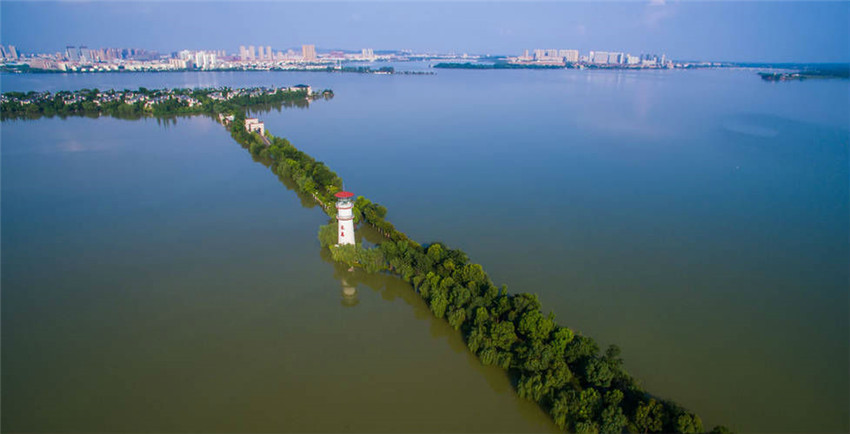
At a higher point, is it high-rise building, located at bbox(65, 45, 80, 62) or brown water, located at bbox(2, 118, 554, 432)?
high-rise building, located at bbox(65, 45, 80, 62)

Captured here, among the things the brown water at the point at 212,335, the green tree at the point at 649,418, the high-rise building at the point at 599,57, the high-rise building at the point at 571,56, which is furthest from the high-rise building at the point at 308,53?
the green tree at the point at 649,418

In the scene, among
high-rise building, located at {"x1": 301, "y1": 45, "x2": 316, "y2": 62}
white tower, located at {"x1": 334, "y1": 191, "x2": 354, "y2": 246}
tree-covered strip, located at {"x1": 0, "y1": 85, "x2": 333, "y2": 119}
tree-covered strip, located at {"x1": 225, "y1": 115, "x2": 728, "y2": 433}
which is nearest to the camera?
tree-covered strip, located at {"x1": 225, "y1": 115, "x2": 728, "y2": 433}

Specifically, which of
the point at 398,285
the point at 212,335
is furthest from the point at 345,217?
the point at 212,335

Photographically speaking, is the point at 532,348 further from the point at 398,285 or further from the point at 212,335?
the point at 212,335

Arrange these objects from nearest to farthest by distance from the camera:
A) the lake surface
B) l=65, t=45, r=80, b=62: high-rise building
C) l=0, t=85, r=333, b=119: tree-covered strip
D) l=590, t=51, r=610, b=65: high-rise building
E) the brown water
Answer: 1. the brown water
2. the lake surface
3. l=0, t=85, r=333, b=119: tree-covered strip
4. l=65, t=45, r=80, b=62: high-rise building
5. l=590, t=51, r=610, b=65: high-rise building

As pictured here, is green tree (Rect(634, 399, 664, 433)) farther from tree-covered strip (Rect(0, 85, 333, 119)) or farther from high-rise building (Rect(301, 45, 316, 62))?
high-rise building (Rect(301, 45, 316, 62))

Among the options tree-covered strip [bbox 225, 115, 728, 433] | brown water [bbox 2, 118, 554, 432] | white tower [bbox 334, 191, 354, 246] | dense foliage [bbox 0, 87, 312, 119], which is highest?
dense foliage [bbox 0, 87, 312, 119]

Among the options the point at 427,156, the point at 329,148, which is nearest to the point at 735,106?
the point at 427,156

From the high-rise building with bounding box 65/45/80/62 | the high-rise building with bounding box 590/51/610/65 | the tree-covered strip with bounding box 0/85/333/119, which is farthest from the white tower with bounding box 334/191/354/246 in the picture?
the high-rise building with bounding box 590/51/610/65
